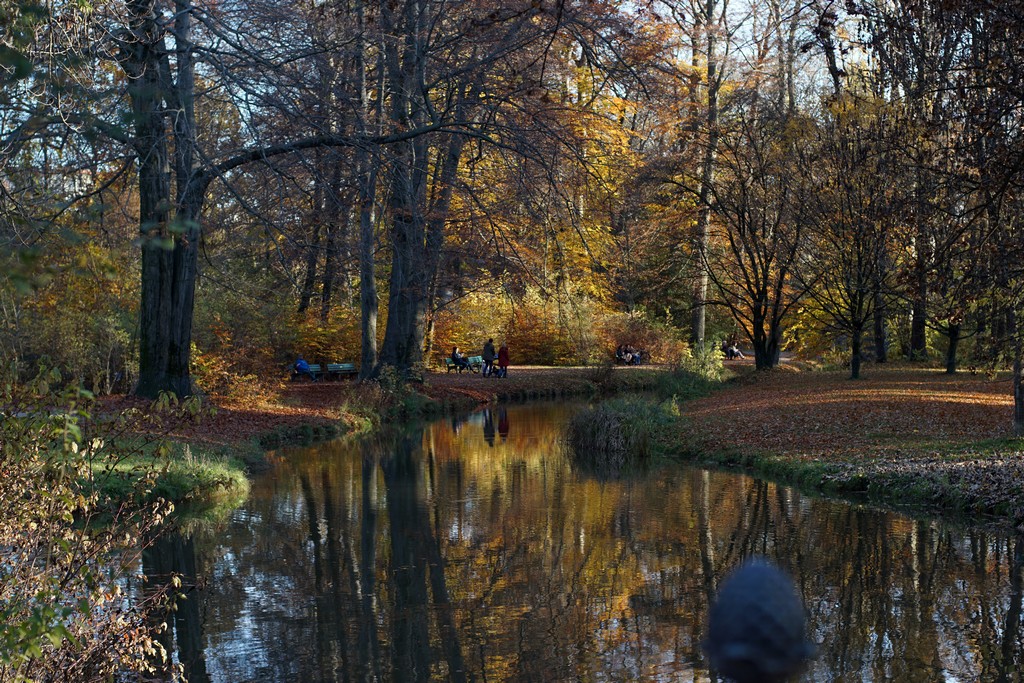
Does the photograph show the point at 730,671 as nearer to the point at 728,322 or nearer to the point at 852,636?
the point at 852,636

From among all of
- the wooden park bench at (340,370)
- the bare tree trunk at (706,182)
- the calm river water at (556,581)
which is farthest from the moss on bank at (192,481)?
the bare tree trunk at (706,182)

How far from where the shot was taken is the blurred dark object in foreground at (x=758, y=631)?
2.96 feet

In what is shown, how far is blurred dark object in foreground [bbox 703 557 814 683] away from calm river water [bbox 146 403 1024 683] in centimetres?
679

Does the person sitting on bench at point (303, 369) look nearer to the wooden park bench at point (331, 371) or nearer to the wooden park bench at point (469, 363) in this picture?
the wooden park bench at point (331, 371)

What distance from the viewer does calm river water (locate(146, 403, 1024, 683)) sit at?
775 cm

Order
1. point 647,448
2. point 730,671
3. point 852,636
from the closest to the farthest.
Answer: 1. point 730,671
2. point 852,636
3. point 647,448

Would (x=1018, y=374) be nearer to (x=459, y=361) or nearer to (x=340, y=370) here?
(x=340, y=370)

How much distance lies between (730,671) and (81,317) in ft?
80.4

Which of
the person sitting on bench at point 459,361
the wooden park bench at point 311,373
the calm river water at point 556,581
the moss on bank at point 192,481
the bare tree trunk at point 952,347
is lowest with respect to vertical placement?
the calm river water at point 556,581

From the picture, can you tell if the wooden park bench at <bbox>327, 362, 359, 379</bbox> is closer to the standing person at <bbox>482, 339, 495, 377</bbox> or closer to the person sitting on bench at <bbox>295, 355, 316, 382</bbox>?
the person sitting on bench at <bbox>295, 355, 316, 382</bbox>

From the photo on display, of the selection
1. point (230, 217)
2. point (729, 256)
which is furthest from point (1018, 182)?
point (729, 256)

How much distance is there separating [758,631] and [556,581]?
374 inches

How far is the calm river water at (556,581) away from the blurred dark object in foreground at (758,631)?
6787 mm

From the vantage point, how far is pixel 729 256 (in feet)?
116
